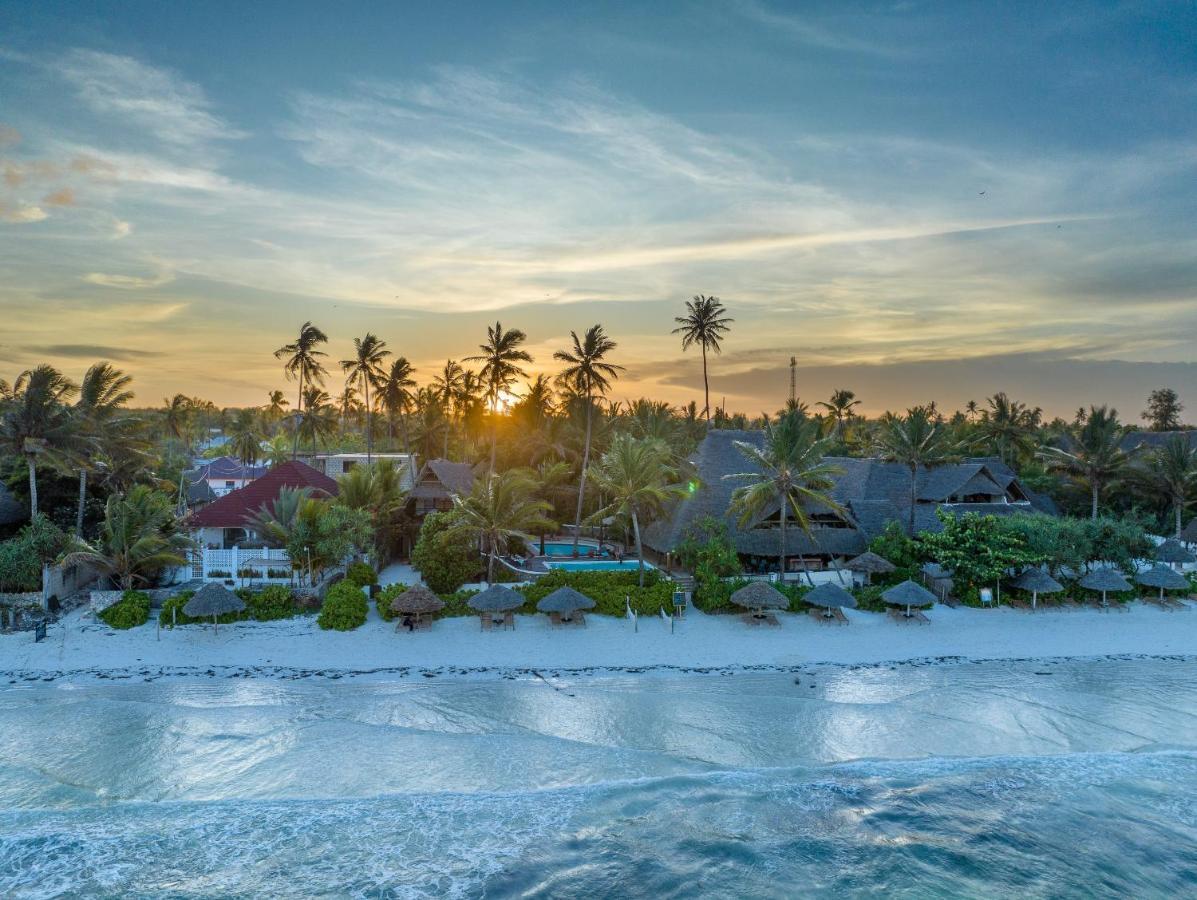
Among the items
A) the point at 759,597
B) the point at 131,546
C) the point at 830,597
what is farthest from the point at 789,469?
the point at 131,546

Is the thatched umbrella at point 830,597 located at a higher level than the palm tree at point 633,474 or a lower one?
lower

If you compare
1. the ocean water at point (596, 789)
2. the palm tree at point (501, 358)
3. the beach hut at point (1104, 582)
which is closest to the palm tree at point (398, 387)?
the palm tree at point (501, 358)

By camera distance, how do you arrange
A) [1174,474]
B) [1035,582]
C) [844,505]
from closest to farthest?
[1035,582] < [844,505] < [1174,474]

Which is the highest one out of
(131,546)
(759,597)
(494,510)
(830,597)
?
(494,510)

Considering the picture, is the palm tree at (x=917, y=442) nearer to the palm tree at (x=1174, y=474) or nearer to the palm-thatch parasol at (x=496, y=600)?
the palm tree at (x=1174, y=474)

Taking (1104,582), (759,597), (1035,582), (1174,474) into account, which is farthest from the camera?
(1174,474)

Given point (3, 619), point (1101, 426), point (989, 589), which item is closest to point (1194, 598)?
point (989, 589)

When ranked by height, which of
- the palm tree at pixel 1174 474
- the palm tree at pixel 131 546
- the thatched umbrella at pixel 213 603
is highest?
the palm tree at pixel 1174 474

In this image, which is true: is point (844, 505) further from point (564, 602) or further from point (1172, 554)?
point (564, 602)
